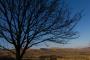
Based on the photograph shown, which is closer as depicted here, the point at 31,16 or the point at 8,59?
the point at 31,16

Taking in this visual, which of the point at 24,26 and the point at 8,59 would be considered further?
the point at 8,59

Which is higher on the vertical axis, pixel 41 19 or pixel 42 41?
pixel 41 19

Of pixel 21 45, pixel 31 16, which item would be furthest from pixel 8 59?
pixel 31 16

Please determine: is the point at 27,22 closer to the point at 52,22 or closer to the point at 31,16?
the point at 31,16

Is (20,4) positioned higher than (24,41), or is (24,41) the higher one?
(20,4)

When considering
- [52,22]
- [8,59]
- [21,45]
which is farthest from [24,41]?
[8,59]

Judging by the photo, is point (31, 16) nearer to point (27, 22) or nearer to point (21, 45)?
point (27, 22)

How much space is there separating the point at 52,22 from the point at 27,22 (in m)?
1.56

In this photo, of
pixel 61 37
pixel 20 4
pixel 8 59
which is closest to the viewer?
pixel 20 4

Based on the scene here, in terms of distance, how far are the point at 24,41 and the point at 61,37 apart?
7.80 ft

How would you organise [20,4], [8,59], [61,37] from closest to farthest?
[20,4]
[61,37]
[8,59]

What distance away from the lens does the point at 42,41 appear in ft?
44.9

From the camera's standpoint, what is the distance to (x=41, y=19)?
13.1 m

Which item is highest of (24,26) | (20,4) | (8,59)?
(20,4)
